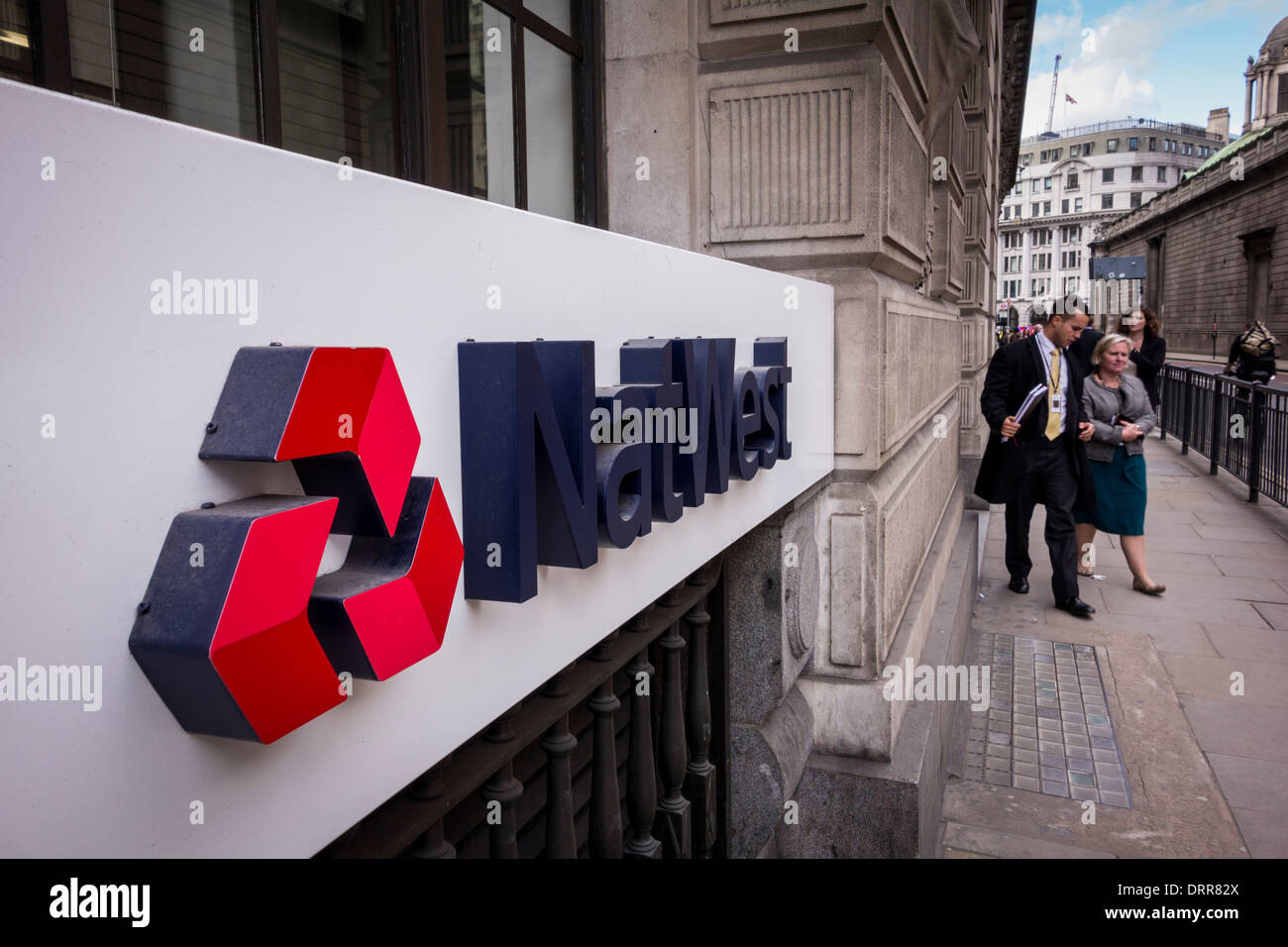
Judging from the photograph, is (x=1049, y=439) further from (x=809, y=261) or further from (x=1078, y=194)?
(x=1078, y=194)

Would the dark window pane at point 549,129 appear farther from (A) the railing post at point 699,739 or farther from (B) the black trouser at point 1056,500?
(B) the black trouser at point 1056,500

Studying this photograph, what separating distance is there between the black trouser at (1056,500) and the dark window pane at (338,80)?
6.21m

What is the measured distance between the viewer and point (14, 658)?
29.3 inches

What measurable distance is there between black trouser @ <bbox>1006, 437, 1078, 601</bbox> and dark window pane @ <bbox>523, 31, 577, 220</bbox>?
5.22 meters

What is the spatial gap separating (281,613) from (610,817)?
4.47ft

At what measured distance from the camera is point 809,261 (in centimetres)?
360

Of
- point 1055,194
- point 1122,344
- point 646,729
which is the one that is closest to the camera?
point 646,729

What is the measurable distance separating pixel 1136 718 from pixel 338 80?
519 centimetres

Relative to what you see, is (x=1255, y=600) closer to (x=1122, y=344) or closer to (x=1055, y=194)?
(x=1122, y=344)

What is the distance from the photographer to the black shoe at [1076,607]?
23.7ft

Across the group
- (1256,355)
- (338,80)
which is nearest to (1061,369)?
(338,80)

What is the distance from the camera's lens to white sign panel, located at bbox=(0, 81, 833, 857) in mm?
751
